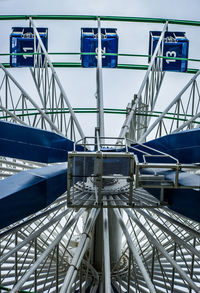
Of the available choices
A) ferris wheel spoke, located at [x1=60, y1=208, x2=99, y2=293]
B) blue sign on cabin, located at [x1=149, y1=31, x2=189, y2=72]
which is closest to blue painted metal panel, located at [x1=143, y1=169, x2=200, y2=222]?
ferris wheel spoke, located at [x1=60, y1=208, x2=99, y2=293]

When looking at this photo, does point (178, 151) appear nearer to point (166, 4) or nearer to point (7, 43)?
point (166, 4)

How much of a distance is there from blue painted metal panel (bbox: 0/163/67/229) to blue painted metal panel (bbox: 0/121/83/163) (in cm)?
138

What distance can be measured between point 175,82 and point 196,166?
71.9 ft

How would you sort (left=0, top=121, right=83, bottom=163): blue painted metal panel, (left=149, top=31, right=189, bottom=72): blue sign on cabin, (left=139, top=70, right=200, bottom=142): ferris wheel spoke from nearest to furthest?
(left=0, top=121, right=83, bottom=163): blue painted metal panel < (left=139, top=70, right=200, bottom=142): ferris wheel spoke < (left=149, top=31, right=189, bottom=72): blue sign on cabin

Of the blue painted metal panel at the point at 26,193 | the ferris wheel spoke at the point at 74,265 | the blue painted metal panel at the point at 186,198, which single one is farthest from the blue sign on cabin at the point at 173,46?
the blue painted metal panel at the point at 26,193

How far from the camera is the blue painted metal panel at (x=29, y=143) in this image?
398 inches

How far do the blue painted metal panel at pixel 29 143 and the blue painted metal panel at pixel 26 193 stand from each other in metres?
1.38

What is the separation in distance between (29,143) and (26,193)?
104 inches

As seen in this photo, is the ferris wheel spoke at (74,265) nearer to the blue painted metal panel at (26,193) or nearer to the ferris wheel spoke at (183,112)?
the blue painted metal panel at (26,193)

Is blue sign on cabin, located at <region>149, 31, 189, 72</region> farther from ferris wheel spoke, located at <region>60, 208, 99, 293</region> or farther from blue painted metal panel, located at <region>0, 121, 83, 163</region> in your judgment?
ferris wheel spoke, located at <region>60, 208, 99, 293</region>

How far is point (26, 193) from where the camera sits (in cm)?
827

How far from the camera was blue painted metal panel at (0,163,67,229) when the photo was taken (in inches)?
314

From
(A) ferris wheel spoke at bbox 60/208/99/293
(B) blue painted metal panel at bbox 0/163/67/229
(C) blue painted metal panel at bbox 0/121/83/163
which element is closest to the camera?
(B) blue painted metal panel at bbox 0/163/67/229

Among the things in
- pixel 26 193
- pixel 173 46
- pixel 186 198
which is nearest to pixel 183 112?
pixel 173 46
